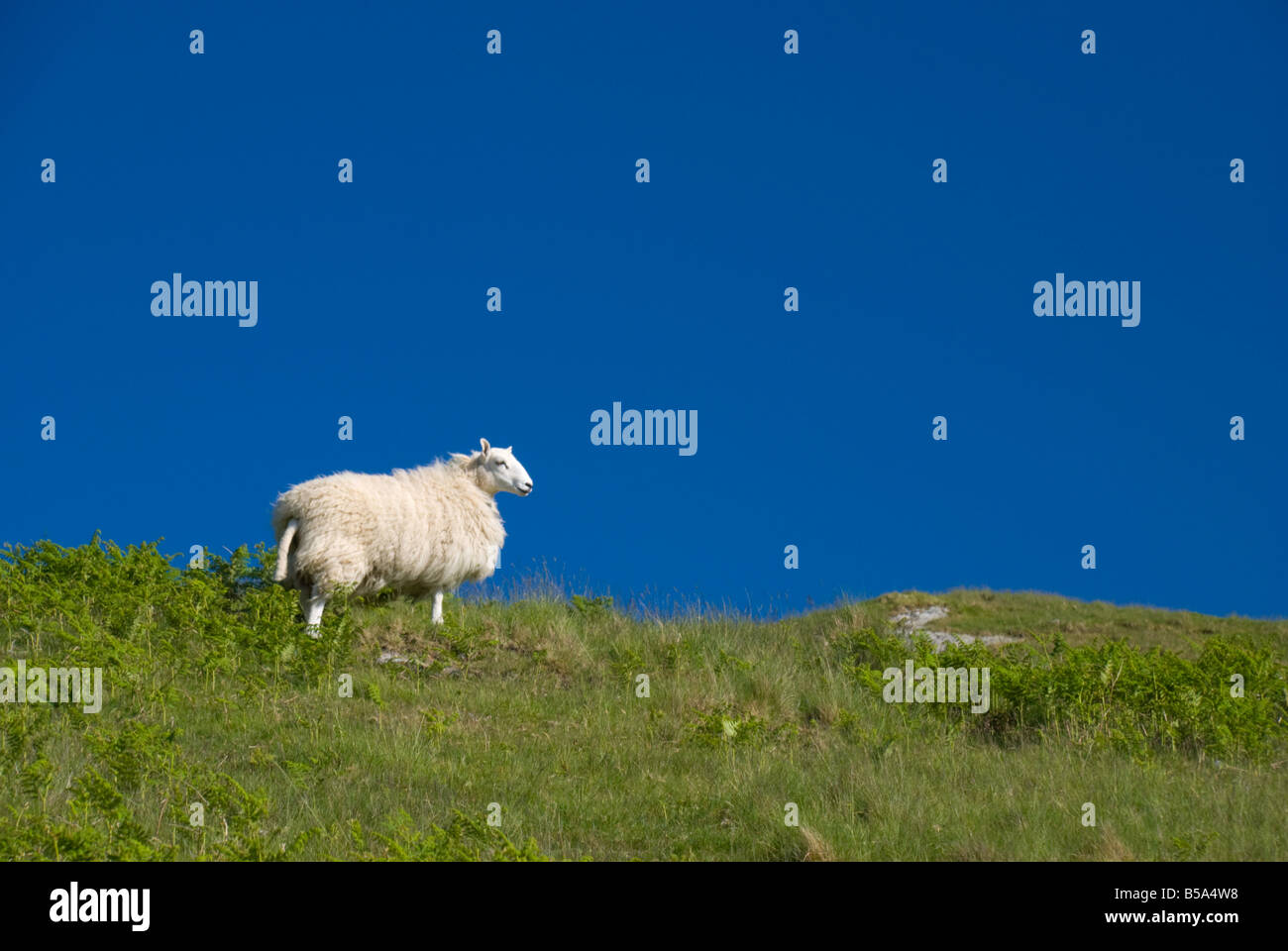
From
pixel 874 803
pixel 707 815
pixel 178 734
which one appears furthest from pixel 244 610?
pixel 874 803

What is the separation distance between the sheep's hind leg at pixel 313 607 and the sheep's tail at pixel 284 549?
0.45 m

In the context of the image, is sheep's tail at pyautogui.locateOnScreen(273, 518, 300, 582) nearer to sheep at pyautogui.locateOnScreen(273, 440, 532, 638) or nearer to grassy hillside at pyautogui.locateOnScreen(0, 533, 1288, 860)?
sheep at pyautogui.locateOnScreen(273, 440, 532, 638)

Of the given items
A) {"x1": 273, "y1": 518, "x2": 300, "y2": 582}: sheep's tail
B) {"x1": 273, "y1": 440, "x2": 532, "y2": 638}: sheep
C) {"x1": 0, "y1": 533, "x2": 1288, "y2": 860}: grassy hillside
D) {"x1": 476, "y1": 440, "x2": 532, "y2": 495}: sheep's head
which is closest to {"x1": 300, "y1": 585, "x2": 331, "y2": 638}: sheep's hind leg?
{"x1": 273, "y1": 440, "x2": 532, "y2": 638}: sheep

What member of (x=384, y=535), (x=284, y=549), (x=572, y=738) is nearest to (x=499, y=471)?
(x=384, y=535)

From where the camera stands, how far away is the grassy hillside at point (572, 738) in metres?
9.15

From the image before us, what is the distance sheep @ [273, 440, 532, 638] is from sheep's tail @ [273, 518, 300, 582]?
0.04 ft

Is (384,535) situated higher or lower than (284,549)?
higher

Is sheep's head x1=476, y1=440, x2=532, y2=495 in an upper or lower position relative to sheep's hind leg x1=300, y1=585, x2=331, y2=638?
upper

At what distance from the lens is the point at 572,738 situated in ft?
39.9

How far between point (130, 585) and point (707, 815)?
927cm

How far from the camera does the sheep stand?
15.6 metres

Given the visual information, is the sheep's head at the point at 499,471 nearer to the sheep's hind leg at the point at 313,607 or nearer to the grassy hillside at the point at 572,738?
the grassy hillside at the point at 572,738

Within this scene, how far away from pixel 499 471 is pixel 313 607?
369 centimetres

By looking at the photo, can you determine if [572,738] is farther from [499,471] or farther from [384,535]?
[499,471]
